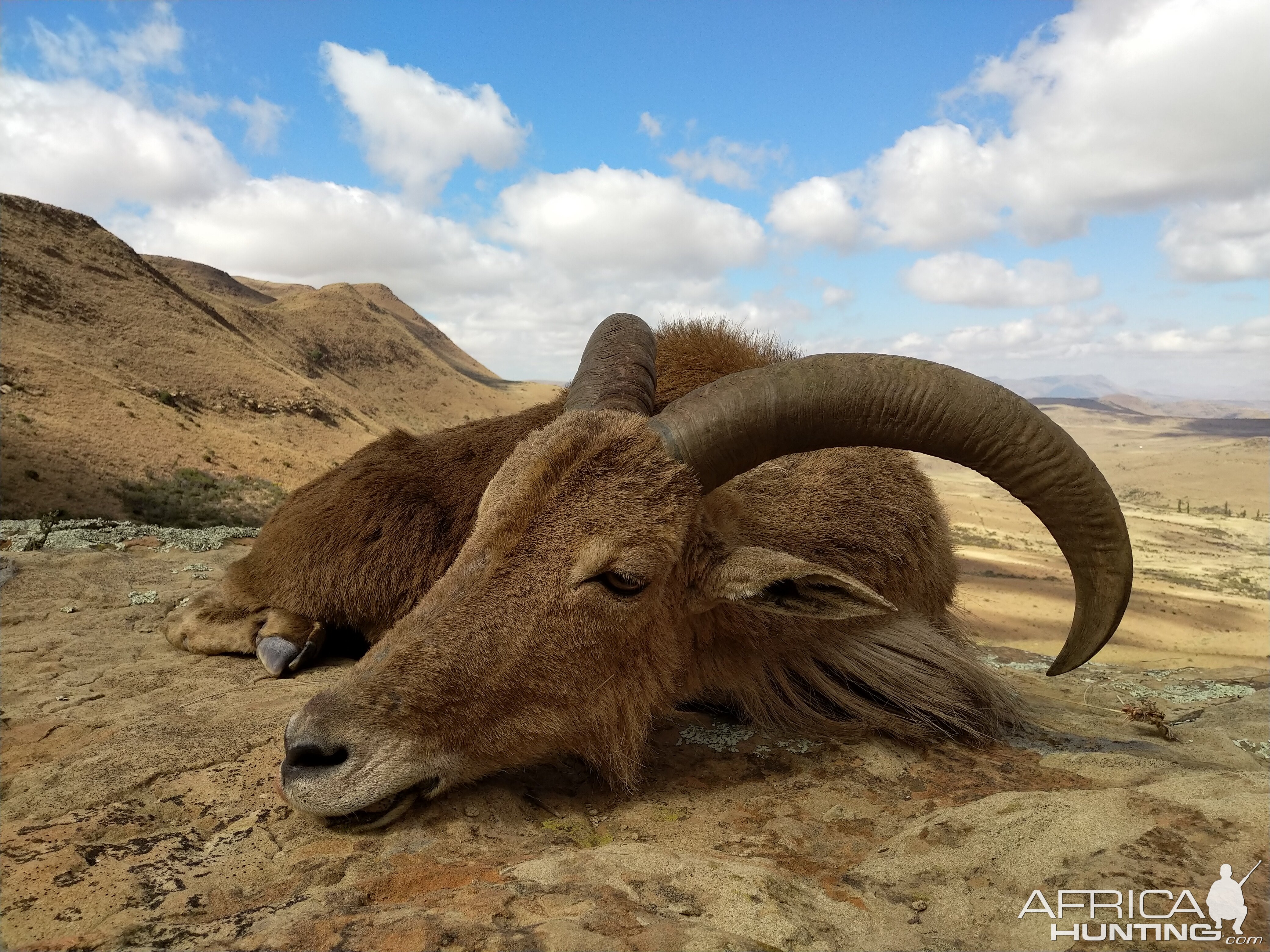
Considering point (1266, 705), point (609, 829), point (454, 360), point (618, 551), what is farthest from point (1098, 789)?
point (454, 360)

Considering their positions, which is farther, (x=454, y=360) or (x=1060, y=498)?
(x=454, y=360)

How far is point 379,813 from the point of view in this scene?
8.25 feet

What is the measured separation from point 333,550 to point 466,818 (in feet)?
9.15

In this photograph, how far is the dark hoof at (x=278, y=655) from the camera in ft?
14.6

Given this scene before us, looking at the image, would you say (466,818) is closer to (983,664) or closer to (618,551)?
(618,551)

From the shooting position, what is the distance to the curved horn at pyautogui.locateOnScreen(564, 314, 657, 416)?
3.68 metres

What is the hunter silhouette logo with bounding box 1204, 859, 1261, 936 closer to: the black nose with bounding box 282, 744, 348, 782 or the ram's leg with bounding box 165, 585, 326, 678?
→ the black nose with bounding box 282, 744, 348, 782

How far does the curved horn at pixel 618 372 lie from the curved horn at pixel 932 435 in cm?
50

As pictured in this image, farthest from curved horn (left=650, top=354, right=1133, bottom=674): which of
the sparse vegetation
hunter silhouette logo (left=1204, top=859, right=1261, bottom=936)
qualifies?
the sparse vegetation

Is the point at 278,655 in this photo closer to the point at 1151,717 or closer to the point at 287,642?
the point at 287,642

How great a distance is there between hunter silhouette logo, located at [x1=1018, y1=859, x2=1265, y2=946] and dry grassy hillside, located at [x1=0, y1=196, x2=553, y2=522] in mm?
13401

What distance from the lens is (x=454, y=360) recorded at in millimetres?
89062

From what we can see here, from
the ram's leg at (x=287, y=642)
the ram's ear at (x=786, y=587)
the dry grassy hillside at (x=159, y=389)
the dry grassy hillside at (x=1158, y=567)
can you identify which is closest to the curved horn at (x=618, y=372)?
the ram's ear at (x=786, y=587)

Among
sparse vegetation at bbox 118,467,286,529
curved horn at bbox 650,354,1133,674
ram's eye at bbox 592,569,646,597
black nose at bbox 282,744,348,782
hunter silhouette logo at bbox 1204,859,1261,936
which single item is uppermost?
curved horn at bbox 650,354,1133,674
